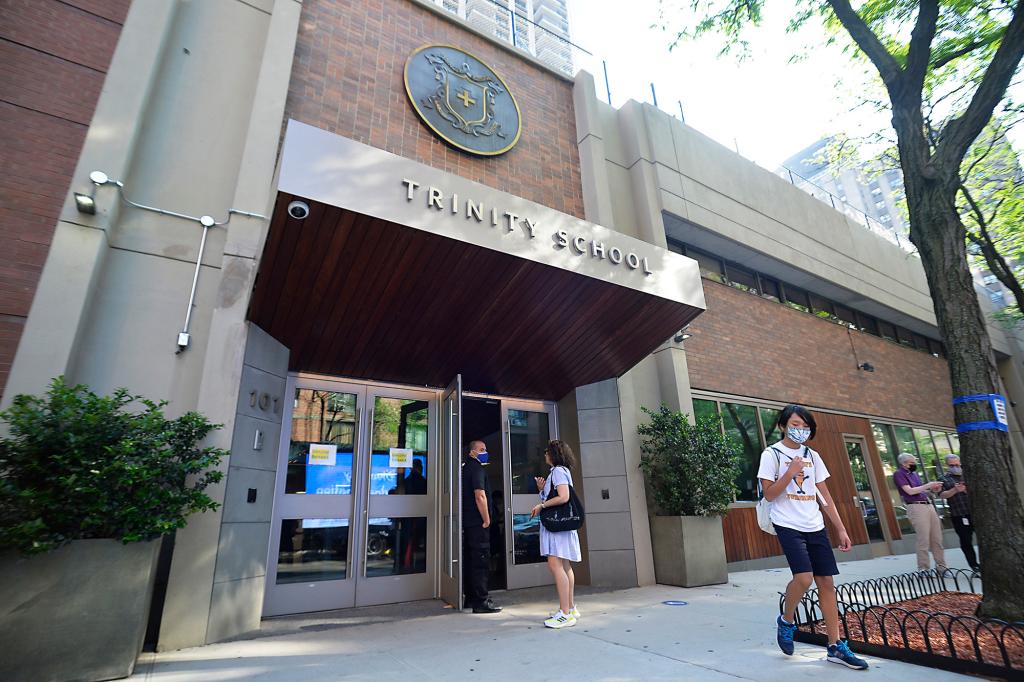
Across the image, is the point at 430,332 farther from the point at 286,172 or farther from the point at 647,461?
the point at 647,461

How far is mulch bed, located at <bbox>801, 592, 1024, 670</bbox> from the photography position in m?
3.37

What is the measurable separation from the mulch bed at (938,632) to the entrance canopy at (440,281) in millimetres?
3572

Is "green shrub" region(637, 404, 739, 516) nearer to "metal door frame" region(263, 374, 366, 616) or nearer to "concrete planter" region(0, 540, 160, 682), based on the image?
"metal door frame" region(263, 374, 366, 616)

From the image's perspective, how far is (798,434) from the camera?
12.4 ft

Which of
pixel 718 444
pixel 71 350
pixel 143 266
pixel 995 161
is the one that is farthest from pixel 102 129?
pixel 995 161

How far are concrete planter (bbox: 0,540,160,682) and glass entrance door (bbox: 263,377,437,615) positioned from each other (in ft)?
7.24

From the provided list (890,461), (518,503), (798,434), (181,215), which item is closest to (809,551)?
(798,434)

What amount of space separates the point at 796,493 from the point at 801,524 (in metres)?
0.21

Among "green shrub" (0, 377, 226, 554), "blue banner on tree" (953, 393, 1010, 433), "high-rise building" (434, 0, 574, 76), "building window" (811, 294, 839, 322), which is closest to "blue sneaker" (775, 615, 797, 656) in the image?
"blue banner on tree" (953, 393, 1010, 433)

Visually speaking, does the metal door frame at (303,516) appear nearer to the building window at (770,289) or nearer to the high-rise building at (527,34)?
the high-rise building at (527,34)

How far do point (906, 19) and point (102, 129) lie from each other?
990 centimetres

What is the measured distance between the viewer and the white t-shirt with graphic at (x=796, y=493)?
362cm

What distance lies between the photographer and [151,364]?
5.00 meters

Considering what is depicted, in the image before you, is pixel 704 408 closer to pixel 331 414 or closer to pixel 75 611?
pixel 331 414
